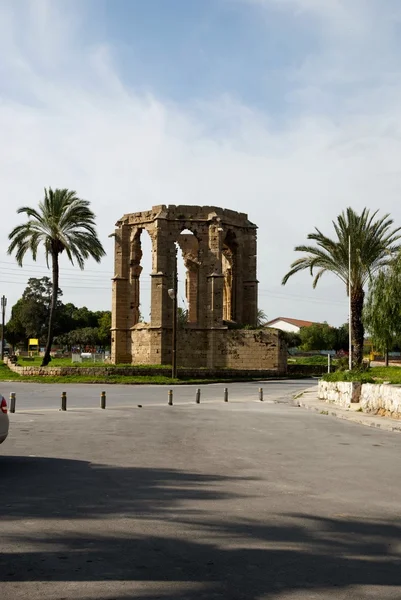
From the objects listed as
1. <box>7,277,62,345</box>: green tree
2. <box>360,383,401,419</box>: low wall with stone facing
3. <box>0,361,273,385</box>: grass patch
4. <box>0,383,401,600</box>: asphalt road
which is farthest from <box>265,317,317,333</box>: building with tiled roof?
<box>0,383,401,600</box>: asphalt road

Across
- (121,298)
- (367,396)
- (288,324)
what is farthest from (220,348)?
(288,324)

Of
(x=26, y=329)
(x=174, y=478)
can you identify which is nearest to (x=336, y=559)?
(x=174, y=478)

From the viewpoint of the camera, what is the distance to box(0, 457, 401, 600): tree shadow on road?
466 centimetres

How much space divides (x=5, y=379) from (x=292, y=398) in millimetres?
19353

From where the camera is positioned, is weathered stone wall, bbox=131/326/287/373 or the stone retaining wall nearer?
the stone retaining wall

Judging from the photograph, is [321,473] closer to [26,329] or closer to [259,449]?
[259,449]

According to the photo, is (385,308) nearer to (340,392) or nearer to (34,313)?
(340,392)

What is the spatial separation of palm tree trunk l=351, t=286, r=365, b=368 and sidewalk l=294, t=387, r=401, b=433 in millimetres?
8189

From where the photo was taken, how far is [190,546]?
548 centimetres

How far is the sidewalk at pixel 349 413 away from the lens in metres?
17.3

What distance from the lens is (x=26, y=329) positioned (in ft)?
318

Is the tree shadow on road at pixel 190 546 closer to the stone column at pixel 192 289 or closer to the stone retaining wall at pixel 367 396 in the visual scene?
the stone retaining wall at pixel 367 396

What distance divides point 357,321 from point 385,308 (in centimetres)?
561

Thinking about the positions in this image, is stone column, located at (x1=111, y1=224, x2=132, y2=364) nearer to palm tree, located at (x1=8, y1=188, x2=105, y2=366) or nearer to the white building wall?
palm tree, located at (x1=8, y1=188, x2=105, y2=366)
